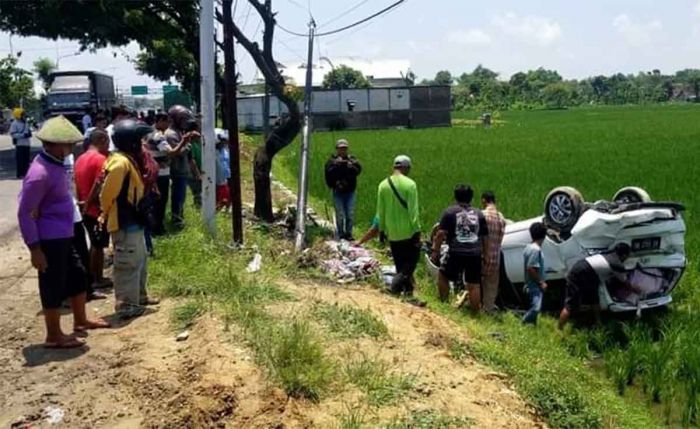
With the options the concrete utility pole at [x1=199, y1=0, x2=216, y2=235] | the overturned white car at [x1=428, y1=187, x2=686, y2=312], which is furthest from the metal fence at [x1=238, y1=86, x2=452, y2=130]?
the overturned white car at [x1=428, y1=187, x2=686, y2=312]

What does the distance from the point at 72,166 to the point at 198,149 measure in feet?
12.1

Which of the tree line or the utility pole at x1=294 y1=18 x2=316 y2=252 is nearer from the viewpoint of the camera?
the utility pole at x1=294 y1=18 x2=316 y2=252

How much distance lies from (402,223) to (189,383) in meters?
4.18

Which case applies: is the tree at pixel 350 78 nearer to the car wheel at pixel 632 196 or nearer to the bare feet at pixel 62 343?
the car wheel at pixel 632 196

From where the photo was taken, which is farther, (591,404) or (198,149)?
(198,149)

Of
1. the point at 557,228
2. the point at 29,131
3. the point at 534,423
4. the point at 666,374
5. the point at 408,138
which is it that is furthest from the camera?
the point at 408,138

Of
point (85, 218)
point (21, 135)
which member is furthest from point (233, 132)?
point (21, 135)

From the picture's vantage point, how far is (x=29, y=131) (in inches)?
692

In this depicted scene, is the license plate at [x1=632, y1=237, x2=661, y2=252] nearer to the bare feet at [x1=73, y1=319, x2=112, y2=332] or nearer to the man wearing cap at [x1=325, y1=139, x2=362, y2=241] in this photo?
the man wearing cap at [x1=325, y1=139, x2=362, y2=241]

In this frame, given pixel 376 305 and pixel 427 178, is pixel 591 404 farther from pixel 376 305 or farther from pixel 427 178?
pixel 427 178

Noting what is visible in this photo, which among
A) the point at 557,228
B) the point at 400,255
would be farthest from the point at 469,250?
the point at 557,228

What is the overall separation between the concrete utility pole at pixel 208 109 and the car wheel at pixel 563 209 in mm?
3995

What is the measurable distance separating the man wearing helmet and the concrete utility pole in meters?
0.65

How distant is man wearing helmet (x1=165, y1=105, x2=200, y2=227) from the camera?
10039mm
